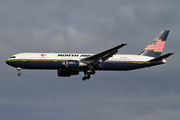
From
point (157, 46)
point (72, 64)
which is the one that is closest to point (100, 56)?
point (72, 64)

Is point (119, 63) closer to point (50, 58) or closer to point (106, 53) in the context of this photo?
point (106, 53)

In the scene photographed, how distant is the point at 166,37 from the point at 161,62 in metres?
7.81

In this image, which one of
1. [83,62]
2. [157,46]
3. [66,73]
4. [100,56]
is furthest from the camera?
[157,46]

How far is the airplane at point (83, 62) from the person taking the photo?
196ft

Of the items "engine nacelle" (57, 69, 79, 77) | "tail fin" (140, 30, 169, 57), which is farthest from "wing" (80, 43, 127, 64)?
"tail fin" (140, 30, 169, 57)

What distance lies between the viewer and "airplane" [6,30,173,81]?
59.9 metres

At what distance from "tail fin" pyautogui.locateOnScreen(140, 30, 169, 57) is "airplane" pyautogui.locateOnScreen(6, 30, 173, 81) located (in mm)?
1183

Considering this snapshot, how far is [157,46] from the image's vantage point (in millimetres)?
68500

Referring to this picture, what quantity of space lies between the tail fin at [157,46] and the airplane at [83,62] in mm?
1183

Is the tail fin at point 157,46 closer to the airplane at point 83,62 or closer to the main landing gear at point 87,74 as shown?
the airplane at point 83,62

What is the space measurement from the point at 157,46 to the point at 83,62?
17.8 meters

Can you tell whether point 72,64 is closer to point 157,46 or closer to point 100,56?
point 100,56

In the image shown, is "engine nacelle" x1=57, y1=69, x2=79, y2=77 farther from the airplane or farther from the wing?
the wing

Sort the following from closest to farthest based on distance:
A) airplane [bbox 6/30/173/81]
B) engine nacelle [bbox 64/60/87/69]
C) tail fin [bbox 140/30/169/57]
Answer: engine nacelle [bbox 64/60/87/69] → airplane [bbox 6/30/173/81] → tail fin [bbox 140/30/169/57]
